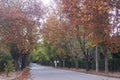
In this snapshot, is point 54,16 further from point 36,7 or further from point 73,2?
point 73,2

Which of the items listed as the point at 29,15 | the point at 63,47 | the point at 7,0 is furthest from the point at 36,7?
the point at 63,47

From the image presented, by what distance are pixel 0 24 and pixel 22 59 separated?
2281 inches

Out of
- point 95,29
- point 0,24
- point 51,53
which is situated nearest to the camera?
point 0,24

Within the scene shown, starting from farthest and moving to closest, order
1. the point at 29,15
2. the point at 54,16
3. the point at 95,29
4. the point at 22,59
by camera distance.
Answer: the point at 22,59 → the point at 54,16 → the point at 29,15 → the point at 95,29

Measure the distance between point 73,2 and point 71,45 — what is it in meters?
47.1

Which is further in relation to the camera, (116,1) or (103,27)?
(103,27)

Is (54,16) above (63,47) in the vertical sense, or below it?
above

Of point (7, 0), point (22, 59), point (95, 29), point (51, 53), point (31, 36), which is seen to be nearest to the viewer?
point (7, 0)

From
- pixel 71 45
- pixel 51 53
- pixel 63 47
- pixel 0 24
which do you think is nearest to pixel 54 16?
pixel 71 45

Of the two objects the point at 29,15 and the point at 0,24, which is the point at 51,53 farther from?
the point at 0,24

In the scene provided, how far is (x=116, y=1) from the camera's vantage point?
26000 mm

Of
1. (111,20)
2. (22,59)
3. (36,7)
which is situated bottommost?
(22,59)

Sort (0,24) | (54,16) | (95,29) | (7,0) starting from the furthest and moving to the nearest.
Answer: (54,16) → (95,29) → (7,0) → (0,24)

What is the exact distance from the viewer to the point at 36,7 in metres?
49.9
